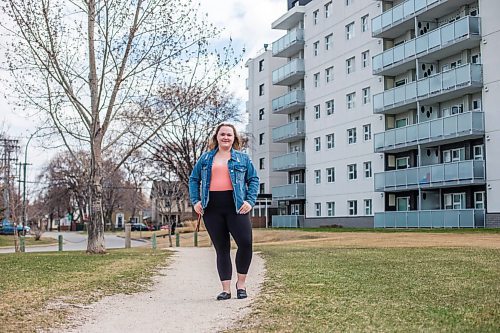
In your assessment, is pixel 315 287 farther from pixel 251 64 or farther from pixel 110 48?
pixel 251 64

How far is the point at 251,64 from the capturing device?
234 feet

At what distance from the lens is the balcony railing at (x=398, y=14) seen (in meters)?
40.1

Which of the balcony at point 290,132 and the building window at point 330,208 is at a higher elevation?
the balcony at point 290,132

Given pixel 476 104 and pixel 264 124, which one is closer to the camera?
pixel 476 104

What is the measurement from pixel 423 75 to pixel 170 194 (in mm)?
24239

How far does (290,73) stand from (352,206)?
1378 cm

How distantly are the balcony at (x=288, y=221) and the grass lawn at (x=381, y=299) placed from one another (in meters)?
44.7

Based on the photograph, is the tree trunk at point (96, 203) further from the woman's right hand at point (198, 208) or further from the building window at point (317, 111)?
the building window at point (317, 111)

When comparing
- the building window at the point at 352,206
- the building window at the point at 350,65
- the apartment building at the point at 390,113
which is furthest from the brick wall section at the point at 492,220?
the building window at the point at 350,65

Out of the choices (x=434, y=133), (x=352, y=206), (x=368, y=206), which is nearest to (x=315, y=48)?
(x=352, y=206)

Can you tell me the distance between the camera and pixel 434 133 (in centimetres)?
3812

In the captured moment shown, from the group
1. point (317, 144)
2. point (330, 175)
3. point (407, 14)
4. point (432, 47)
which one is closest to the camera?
point (432, 47)

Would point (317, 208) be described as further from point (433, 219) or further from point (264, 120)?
point (433, 219)

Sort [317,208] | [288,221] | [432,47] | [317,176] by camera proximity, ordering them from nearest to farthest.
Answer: [432,47] < [317,208] < [317,176] < [288,221]
